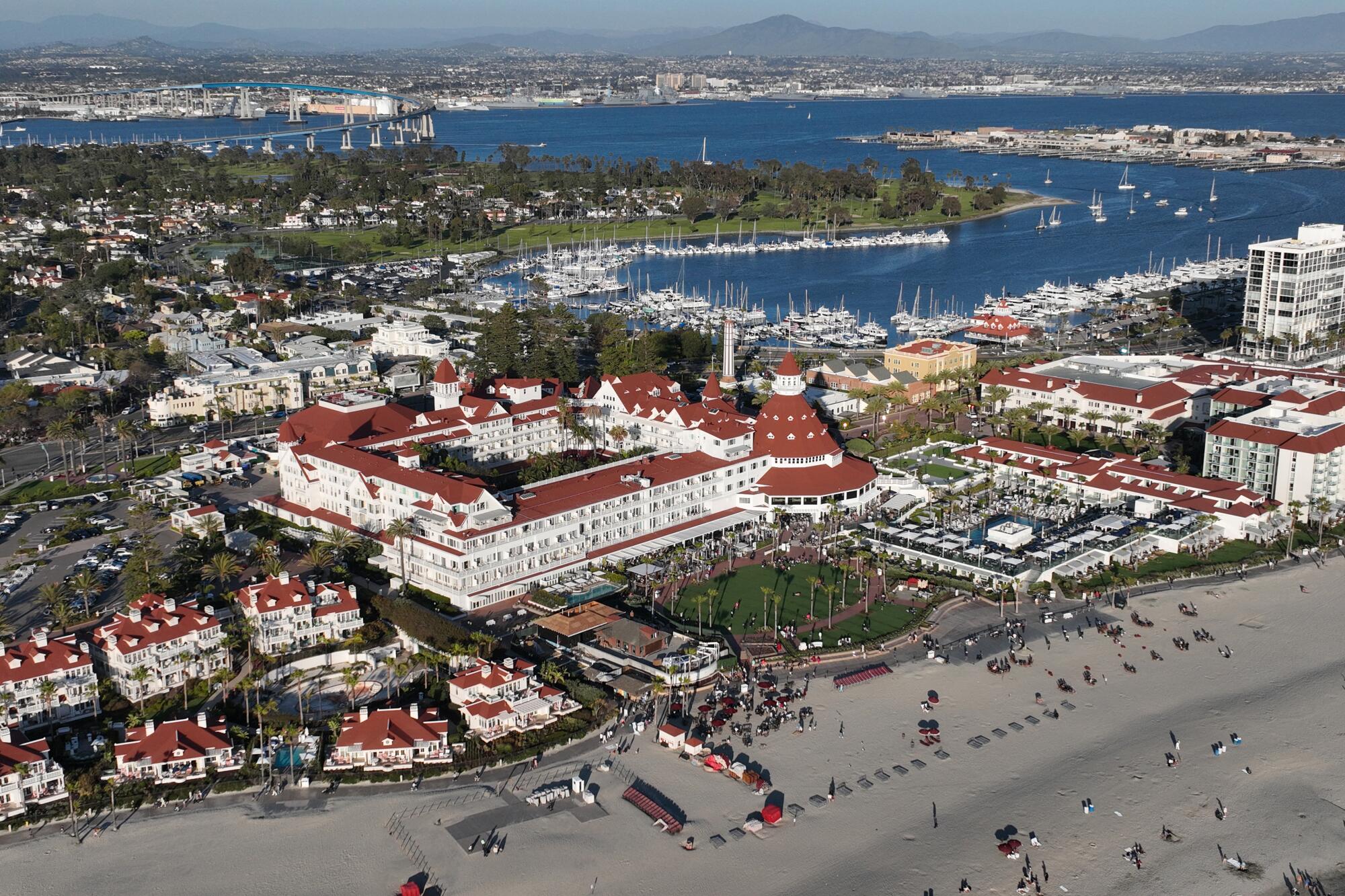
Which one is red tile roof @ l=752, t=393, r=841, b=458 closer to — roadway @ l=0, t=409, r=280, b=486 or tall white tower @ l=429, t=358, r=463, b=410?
tall white tower @ l=429, t=358, r=463, b=410

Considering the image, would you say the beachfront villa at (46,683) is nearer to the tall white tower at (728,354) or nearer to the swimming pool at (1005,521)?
the swimming pool at (1005,521)

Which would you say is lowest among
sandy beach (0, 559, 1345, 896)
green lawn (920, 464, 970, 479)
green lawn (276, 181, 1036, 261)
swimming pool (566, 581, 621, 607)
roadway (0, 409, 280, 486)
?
sandy beach (0, 559, 1345, 896)

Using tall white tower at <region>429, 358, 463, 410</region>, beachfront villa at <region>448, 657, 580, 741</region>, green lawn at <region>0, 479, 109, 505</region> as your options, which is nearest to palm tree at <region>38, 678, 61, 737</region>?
beachfront villa at <region>448, 657, 580, 741</region>

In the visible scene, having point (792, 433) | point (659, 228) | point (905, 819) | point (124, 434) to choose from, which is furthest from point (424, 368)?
point (659, 228)

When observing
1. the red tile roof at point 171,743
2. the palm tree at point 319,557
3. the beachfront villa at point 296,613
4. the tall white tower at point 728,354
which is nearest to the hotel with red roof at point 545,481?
the palm tree at point 319,557

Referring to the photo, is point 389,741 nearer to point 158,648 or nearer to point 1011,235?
point 158,648

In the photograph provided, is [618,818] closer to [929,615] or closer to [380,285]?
[929,615]
